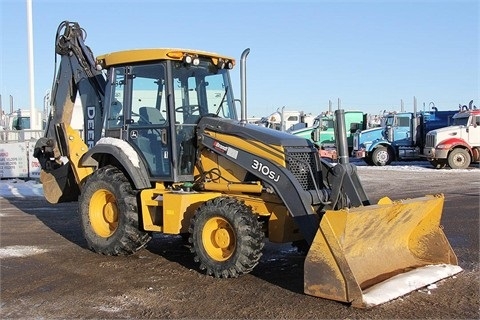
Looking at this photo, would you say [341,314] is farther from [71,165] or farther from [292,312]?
[71,165]

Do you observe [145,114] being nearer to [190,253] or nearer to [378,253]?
[190,253]

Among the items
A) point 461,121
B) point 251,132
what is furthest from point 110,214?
point 461,121

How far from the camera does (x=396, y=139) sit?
88.6ft

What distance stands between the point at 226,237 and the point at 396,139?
2200cm

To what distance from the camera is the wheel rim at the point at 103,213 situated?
7.93 m

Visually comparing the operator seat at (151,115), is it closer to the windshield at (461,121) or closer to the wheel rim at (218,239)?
the wheel rim at (218,239)

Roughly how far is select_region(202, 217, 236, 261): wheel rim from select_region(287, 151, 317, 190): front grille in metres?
1.01

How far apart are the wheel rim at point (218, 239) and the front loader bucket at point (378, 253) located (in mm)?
1128

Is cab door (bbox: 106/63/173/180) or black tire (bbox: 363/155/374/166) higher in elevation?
cab door (bbox: 106/63/173/180)

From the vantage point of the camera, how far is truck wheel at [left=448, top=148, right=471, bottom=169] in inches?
932

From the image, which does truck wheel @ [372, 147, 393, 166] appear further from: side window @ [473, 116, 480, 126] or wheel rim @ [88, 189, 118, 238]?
wheel rim @ [88, 189, 118, 238]

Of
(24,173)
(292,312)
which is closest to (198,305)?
(292,312)

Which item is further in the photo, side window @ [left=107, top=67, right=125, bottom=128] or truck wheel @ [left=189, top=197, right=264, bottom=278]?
side window @ [left=107, top=67, right=125, bottom=128]

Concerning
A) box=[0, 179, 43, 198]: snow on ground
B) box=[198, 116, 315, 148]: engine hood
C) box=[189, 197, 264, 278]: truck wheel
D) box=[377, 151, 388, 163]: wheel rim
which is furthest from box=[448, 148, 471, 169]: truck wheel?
box=[189, 197, 264, 278]: truck wheel
